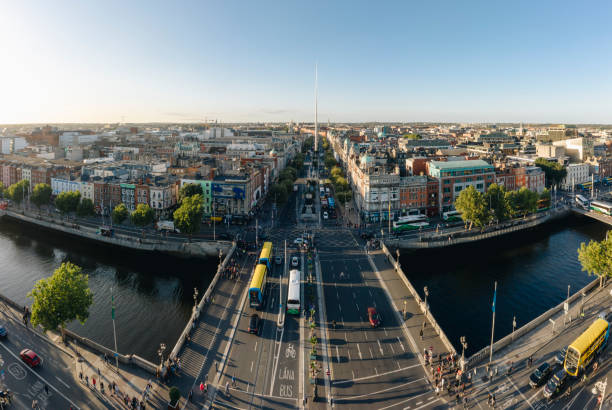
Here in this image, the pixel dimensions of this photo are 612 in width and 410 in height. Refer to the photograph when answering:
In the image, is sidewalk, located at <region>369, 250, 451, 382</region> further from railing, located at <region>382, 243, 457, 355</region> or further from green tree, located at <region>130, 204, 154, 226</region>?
green tree, located at <region>130, 204, 154, 226</region>

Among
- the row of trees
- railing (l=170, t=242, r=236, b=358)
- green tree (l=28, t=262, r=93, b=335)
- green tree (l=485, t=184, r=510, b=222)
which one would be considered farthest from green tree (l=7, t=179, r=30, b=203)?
green tree (l=485, t=184, r=510, b=222)

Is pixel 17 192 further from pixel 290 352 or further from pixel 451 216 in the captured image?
pixel 451 216

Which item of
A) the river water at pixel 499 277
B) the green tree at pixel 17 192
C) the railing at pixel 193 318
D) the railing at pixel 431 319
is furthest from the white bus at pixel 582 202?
the green tree at pixel 17 192

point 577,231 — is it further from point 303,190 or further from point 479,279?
point 303,190

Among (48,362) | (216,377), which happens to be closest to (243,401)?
(216,377)

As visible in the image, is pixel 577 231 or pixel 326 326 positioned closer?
pixel 326 326
